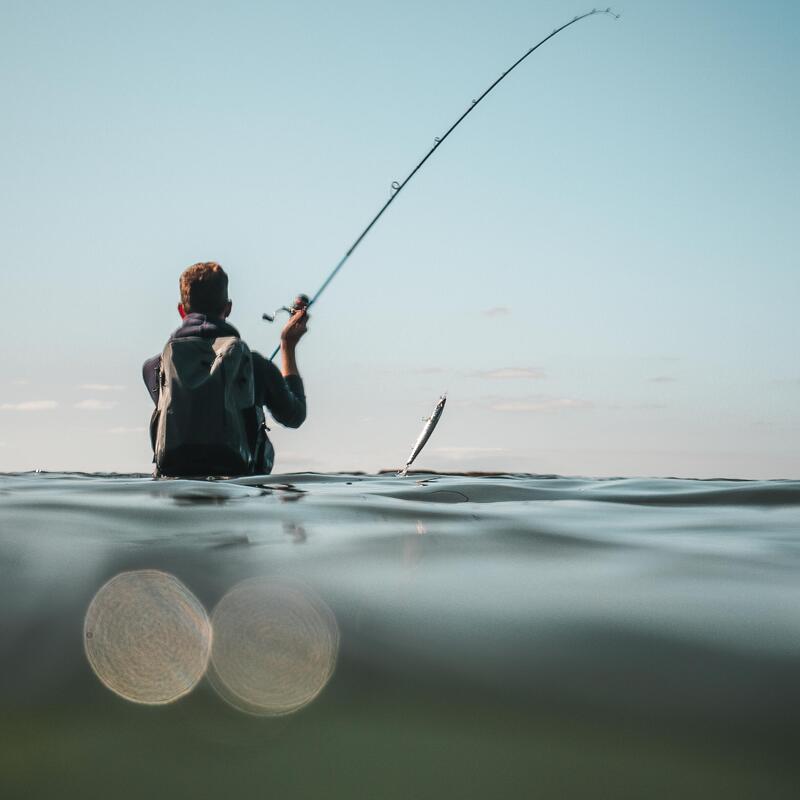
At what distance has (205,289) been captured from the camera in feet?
18.8

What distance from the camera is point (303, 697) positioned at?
1080 mm

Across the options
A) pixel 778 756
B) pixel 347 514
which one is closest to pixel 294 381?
pixel 347 514

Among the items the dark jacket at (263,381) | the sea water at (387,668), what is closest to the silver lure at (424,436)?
the dark jacket at (263,381)

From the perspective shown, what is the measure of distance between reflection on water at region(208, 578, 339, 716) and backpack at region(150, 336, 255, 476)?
3.83 m

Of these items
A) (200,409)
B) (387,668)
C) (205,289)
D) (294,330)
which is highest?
(205,289)

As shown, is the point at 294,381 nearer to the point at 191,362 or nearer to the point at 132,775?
the point at 191,362

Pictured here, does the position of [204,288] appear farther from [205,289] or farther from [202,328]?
[202,328]

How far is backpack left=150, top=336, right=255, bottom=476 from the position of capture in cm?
533

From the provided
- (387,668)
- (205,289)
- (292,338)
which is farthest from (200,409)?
(387,668)

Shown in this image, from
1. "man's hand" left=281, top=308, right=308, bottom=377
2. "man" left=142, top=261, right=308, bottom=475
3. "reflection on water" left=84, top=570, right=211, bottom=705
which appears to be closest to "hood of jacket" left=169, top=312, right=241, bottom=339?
"man" left=142, top=261, right=308, bottom=475

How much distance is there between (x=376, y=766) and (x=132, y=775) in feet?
0.85

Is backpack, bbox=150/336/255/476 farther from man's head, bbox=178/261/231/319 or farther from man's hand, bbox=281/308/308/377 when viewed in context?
man's hand, bbox=281/308/308/377

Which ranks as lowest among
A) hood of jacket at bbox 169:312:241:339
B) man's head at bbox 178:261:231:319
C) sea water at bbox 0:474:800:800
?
sea water at bbox 0:474:800:800

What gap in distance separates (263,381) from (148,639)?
466 cm
